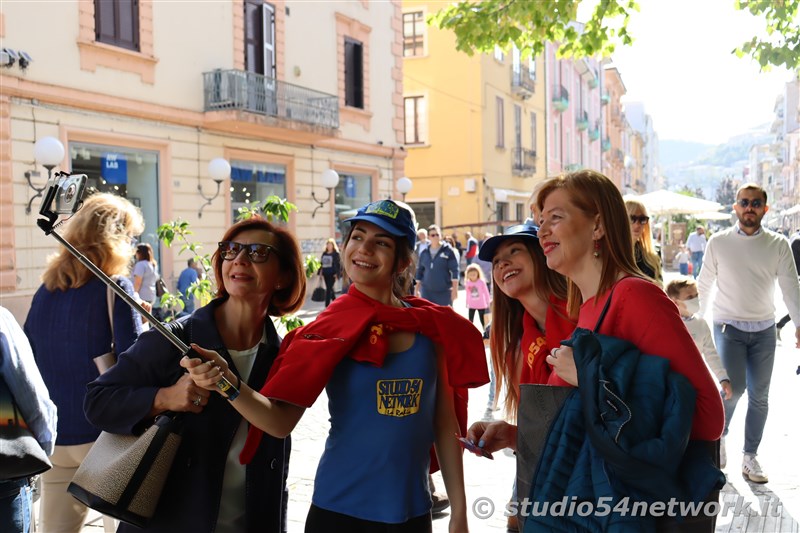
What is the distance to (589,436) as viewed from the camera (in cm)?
183

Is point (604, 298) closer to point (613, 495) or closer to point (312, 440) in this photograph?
point (613, 495)

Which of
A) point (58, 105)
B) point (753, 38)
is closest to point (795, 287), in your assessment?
point (753, 38)

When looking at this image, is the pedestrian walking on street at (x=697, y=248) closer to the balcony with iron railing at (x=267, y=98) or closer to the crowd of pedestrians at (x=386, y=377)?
the balcony with iron railing at (x=267, y=98)

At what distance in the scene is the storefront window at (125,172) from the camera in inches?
542

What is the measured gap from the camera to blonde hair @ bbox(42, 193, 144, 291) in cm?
339

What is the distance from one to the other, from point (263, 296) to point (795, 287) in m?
4.48

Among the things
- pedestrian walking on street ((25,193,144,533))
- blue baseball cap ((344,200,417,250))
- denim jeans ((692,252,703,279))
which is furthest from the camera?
denim jeans ((692,252,703,279))

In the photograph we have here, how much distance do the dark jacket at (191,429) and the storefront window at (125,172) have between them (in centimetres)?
1201

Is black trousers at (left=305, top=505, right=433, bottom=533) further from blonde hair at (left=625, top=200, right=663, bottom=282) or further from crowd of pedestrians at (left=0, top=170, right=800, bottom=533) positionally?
blonde hair at (left=625, top=200, right=663, bottom=282)

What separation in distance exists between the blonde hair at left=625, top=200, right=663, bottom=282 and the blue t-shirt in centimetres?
222

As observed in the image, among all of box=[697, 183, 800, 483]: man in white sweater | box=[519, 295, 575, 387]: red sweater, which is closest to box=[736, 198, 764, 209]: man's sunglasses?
box=[697, 183, 800, 483]: man in white sweater

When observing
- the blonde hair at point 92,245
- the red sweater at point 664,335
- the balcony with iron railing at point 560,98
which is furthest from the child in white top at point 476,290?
the balcony with iron railing at point 560,98

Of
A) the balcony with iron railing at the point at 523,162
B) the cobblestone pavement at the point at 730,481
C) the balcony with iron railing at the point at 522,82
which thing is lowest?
the cobblestone pavement at the point at 730,481

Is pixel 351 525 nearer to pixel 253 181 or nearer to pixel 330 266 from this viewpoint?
pixel 330 266
